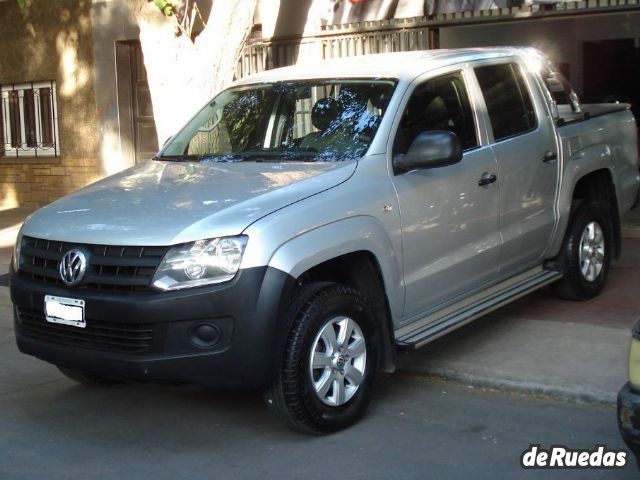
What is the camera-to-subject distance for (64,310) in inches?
203

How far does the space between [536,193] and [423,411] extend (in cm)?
201

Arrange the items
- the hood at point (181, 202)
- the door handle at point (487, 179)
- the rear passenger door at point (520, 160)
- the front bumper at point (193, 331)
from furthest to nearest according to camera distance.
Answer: the rear passenger door at point (520, 160) → the door handle at point (487, 179) → the hood at point (181, 202) → the front bumper at point (193, 331)

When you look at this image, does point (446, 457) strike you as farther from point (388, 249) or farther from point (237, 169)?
point (237, 169)

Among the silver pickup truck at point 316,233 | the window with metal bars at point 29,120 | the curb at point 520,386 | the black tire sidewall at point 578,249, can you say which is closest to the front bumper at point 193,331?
the silver pickup truck at point 316,233

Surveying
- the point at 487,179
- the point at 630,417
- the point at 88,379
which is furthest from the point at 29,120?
the point at 630,417

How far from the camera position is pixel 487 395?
5914 millimetres

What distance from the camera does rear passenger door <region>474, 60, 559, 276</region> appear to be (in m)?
6.61

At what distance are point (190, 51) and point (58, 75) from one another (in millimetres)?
6509

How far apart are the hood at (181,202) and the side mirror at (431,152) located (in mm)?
332

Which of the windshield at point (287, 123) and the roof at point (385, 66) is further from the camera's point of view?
the roof at point (385, 66)

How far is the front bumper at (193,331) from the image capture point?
480 cm

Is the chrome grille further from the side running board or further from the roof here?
the roof

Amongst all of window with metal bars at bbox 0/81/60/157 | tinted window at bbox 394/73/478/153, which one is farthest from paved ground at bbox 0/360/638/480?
window with metal bars at bbox 0/81/60/157

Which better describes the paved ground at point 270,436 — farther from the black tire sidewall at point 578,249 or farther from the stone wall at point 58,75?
the stone wall at point 58,75
